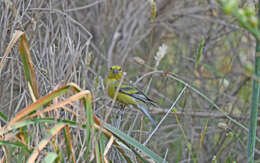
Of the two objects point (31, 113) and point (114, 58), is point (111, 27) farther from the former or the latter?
point (31, 113)

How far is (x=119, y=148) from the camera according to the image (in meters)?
2.14

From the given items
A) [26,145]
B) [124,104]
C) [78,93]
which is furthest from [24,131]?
[124,104]

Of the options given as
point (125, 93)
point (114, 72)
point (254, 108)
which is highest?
point (254, 108)

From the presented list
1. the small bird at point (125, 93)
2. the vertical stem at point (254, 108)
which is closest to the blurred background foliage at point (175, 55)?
the small bird at point (125, 93)

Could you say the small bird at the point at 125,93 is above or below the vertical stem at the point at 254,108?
below

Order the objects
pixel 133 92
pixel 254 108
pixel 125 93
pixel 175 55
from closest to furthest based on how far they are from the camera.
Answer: pixel 254 108 < pixel 133 92 < pixel 125 93 < pixel 175 55

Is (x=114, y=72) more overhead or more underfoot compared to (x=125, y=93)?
more overhead

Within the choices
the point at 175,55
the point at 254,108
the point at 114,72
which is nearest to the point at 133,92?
the point at 114,72

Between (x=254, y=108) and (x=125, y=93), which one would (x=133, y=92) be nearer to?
(x=125, y=93)

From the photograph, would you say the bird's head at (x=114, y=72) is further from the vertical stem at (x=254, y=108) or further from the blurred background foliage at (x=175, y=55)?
the vertical stem at (x=254, y=108)

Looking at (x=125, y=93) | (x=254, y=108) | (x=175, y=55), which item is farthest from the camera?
(x=175, y=55)

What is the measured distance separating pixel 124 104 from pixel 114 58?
117cm

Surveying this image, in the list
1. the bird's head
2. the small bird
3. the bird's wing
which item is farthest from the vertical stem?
the bird's head

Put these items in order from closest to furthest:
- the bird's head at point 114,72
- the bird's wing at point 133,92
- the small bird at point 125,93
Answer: the bird's wing at point 133,92 < the small bird at point 125,93 < the bird's head at point 114,72
